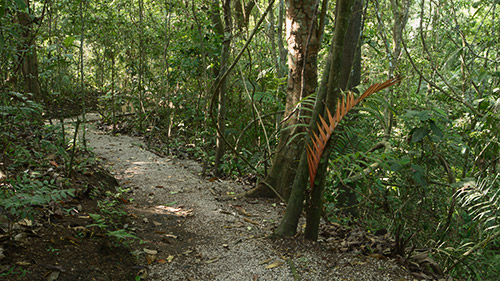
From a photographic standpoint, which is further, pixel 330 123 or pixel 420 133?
pixel 420 133

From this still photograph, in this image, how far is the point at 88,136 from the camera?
22.6 feet

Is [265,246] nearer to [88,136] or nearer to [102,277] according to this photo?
[102,277]

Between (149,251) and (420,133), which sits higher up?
(420,133)

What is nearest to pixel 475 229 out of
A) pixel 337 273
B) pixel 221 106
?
pixel 337 273

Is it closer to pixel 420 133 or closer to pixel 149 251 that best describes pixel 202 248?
pixel 149 251

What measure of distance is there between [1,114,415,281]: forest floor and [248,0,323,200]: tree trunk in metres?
0.35

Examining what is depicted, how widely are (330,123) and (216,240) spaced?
1359 millimetres

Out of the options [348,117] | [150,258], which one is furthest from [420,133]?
[150,258]

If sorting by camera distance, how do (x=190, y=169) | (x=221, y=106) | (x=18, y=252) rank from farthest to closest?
(x=190, y=169) → (x=221, y=106) → (x=18, y=252)

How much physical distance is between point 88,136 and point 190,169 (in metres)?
2.62

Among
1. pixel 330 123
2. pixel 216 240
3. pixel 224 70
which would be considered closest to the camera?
pixel 330 123

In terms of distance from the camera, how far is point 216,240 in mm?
2918

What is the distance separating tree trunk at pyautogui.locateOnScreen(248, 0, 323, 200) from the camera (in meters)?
3.66

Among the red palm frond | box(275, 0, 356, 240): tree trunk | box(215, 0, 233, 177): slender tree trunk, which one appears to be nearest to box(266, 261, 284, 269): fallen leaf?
box(275, 0, 356, 240): tree trunk
